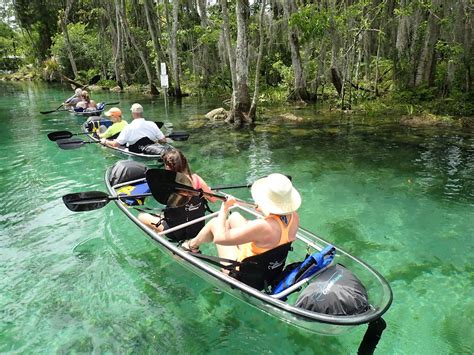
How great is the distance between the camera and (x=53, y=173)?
9031mm

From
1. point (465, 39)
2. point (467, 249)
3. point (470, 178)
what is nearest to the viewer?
point (467, 249)

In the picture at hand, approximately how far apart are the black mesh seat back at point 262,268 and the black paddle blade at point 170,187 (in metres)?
1.36

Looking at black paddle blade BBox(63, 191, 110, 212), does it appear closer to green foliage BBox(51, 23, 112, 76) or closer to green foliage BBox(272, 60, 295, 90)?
green foliage BBox(272, 60, 295, 90)

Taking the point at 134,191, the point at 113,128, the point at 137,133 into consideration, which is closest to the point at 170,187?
the point at 134,191

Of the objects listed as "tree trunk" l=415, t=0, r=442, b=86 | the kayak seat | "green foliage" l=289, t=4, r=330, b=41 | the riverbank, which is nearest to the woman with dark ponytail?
the kayak seat

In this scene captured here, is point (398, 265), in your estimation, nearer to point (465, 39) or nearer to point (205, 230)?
point (205, 230)

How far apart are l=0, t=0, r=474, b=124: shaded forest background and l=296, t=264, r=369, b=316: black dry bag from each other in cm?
1116

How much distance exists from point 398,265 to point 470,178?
14.5 feet

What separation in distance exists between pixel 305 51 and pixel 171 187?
17.6 meters

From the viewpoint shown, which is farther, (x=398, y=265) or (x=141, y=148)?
(x=141, y=148)

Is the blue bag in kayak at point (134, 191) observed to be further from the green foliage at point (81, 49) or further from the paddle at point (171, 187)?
the green foliage at point (81, 49)

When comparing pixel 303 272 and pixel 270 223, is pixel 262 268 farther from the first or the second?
pixel 270 223

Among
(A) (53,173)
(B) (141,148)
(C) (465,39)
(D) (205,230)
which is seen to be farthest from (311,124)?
(D) (205,230)

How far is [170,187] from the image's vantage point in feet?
15.4
